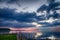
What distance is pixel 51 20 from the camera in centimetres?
434

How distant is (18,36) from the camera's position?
4.33m

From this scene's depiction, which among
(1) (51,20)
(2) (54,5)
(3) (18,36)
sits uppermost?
(2) (54,5)

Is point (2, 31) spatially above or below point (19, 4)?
below

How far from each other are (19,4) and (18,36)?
75cm

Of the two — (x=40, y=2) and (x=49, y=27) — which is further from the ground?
(x=40, y=2)

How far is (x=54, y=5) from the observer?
4.38 metres

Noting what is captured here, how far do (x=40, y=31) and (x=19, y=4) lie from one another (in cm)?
80

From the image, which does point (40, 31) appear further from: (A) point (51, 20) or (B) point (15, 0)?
(B) point (15, 0)

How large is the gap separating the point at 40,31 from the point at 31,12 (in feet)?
1.61

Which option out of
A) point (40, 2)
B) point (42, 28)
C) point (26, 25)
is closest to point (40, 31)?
point (42, 28)

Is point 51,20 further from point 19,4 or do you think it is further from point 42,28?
point 19,4

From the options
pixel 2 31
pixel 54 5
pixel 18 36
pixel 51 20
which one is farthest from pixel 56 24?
pixel 2 31

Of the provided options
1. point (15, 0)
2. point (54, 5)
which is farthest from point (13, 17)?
point (54, 5)

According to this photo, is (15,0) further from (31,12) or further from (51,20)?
(51,20)
